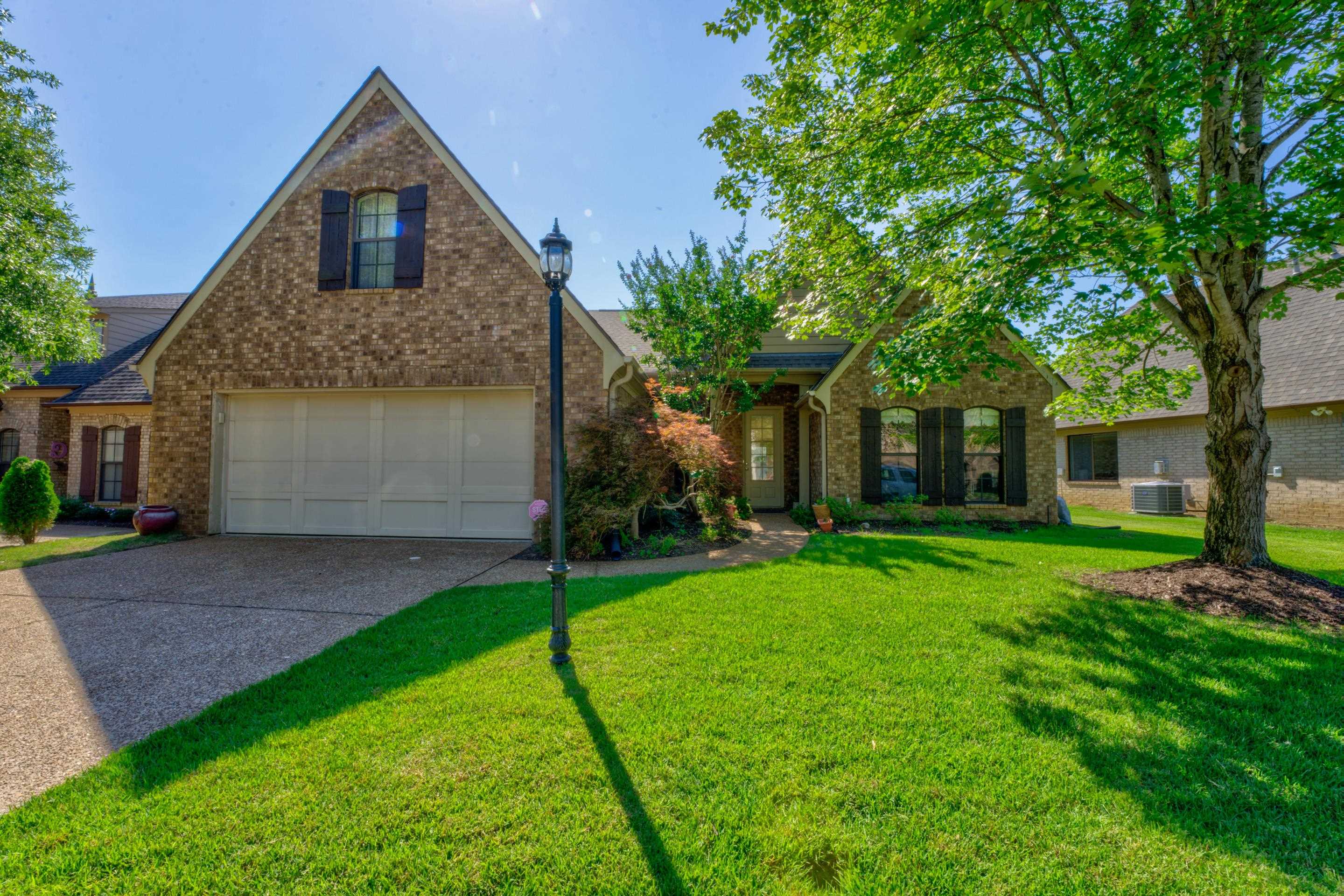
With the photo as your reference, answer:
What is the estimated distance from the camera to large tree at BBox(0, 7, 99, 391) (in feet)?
30.1

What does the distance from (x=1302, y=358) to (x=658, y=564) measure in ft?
49.3

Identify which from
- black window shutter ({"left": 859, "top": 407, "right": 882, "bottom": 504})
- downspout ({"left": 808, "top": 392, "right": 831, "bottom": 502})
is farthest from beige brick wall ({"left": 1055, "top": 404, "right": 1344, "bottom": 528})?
downspout ({"left": 808, "top": 392, "right": 831, "bottom": 502})

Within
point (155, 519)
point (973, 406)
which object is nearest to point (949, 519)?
point (973, 406)

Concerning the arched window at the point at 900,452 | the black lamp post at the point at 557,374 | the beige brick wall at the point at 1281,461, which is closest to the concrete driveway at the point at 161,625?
the black lamp post at the point at 557,374

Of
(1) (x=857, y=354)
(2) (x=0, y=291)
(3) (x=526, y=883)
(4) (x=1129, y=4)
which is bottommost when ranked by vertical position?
(3) (x=526, y=883)

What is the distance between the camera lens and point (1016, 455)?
10328 mm

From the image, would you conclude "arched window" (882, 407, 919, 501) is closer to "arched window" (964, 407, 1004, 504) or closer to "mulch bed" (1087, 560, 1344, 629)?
"arched window" (964, 407, 1004, 504)

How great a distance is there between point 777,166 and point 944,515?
7042 millimetres

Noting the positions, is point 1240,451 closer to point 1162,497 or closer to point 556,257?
point 556,257

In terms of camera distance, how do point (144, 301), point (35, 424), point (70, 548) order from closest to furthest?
point (70, 548)
point (35, 424)
point (144, 301)

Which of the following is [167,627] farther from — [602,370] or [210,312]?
[210,312]

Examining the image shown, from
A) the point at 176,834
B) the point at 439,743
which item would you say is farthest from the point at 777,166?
the point at 176,834

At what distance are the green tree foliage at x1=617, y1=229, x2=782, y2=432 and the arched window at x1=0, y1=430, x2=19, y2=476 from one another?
17419 mm

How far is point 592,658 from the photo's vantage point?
3.46 metres
